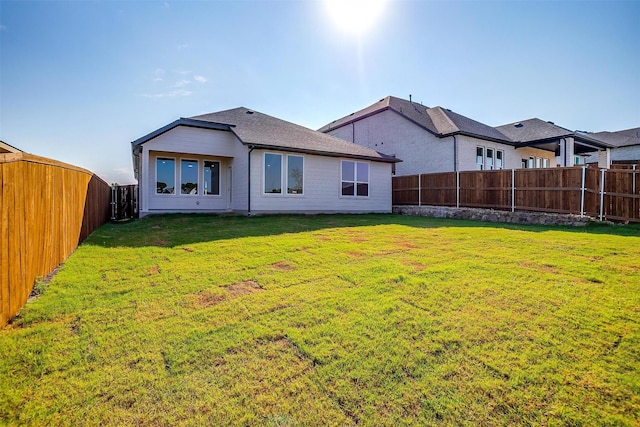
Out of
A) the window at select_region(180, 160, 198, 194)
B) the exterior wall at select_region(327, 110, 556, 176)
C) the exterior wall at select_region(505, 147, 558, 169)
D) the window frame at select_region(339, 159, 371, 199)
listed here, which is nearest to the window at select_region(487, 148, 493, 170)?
the exterior wall at select_region(327, 110, 556, 176)

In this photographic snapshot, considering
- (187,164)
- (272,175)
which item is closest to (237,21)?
(272,175)

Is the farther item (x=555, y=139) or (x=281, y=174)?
(x=555, y=139)

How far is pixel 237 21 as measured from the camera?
405 inches

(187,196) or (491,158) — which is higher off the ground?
(491,158)

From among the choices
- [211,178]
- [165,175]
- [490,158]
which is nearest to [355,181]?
[211,178]

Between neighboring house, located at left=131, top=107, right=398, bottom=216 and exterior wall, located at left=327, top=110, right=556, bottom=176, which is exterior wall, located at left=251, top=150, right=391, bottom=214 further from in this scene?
exterior wall, located at left=327, top=110, right=556, bottom=176

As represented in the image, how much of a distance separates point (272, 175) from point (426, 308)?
10.3 m

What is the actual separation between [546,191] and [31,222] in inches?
572

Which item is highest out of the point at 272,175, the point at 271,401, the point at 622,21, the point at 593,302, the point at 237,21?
the point at 622,21

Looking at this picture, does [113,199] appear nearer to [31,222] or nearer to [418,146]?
[31,222]

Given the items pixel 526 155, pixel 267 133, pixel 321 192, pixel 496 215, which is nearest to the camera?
pixel 496 215

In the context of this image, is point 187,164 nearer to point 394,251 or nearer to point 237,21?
point 237,21

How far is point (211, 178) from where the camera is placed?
14.4 meters

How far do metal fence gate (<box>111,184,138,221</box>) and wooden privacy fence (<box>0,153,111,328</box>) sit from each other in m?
9.46
